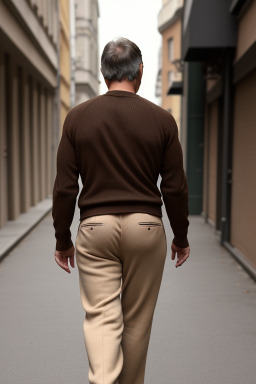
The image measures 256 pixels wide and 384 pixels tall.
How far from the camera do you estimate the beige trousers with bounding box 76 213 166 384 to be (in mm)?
2928

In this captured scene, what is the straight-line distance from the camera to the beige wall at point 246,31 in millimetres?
7957

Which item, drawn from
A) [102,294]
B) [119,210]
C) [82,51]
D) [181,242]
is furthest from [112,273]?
[82,51]

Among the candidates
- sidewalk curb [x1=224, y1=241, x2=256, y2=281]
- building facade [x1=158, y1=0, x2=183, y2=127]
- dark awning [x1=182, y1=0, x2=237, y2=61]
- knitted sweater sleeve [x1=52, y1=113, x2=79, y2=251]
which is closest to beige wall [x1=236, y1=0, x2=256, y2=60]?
dark awning [x1=182, y1=0, x2=237, y2=61]

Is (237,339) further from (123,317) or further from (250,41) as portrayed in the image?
(250,41)

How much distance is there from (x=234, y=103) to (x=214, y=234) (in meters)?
2.79

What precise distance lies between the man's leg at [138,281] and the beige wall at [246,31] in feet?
17.3

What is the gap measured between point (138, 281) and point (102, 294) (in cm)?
20

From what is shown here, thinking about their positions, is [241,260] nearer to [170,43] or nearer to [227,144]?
[227,144]

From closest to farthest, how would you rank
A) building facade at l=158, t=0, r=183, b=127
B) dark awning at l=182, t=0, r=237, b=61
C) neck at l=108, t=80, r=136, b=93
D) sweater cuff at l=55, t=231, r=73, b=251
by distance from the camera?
neck at l=108, t=80, r=136, b=93
sweater cuff at l=55, t=231, r=73, b=251
dark awning at l=182, t=0, r=237, b=61
building facade at l=158, t=0, r=183, b=127

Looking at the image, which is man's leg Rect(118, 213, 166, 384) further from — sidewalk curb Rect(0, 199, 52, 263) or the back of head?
sidewalk curb Rect(0, 199, 52, 263)

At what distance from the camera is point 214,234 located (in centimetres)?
1166

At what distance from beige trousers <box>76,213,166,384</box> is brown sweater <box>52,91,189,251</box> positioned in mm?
71

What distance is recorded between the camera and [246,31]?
27.8 feet

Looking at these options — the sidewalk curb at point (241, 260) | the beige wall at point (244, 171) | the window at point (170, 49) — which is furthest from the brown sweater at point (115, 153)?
the window at point (170, 49)
